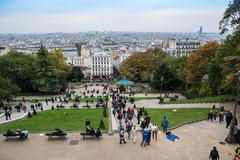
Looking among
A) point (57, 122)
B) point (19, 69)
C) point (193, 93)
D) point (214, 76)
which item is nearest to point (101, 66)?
point (19, 69)

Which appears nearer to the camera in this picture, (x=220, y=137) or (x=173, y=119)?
(x=220, y=137)

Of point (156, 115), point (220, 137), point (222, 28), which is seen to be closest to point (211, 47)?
point (222, 28)

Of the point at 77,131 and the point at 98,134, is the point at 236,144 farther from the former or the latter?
the point at 77,131

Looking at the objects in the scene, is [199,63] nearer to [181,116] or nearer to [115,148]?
[181,116]

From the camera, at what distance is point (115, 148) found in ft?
70.7

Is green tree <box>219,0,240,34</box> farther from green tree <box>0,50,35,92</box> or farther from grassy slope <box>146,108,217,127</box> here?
green tree <box>0,50,35,92</box>

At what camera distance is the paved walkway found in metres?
20.1

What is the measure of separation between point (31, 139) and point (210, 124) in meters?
13.2

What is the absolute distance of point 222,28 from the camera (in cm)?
3556

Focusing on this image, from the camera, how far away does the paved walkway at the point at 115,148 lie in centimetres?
2012

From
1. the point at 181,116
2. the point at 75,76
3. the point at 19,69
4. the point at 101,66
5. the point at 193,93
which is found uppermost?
the point at 181,116

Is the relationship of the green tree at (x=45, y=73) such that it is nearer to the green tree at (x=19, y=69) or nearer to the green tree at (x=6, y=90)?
the green tree at (x=19, y=69)

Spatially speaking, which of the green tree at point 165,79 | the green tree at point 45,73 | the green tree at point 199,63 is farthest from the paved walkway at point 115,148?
the green tree at point 165,79

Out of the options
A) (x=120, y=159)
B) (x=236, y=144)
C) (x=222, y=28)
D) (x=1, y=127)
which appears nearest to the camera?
(x=120, y=159)
